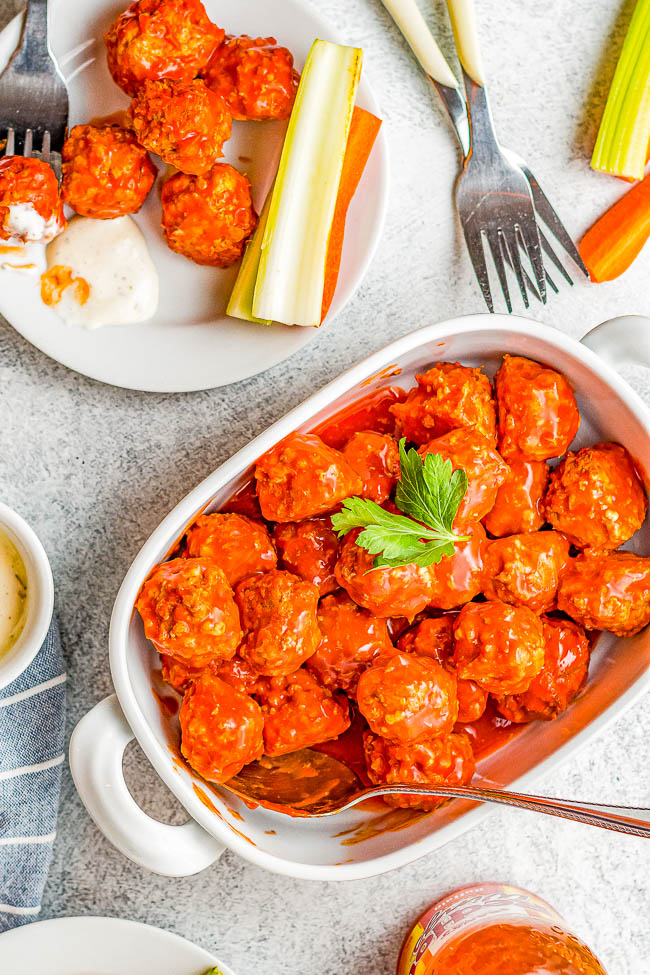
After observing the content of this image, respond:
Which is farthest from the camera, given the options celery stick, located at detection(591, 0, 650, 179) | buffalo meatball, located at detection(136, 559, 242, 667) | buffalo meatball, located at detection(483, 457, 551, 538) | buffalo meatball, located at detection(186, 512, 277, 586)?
celery stick, located at detection(591, 0, 650, 179)

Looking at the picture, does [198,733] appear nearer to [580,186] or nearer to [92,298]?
[92,298]

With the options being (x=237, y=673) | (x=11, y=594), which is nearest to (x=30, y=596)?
(x=11, y=594)

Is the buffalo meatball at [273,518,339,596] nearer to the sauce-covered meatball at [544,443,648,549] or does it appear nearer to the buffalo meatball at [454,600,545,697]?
the buffalo meatball at [454,600,545,697]


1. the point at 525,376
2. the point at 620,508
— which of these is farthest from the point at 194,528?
the point at 620,508

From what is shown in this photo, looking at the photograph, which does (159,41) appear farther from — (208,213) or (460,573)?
(460,573)

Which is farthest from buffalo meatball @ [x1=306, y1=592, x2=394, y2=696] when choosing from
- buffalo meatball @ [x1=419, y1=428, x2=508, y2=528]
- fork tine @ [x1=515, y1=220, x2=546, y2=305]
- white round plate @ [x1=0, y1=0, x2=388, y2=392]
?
fork tine @ [x1=515, y1=220, x2=546, y2=305]
